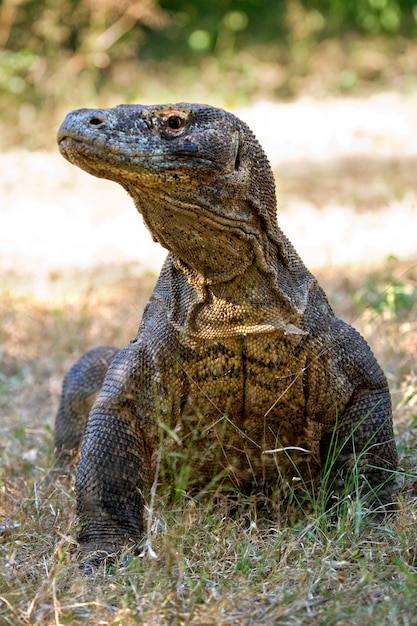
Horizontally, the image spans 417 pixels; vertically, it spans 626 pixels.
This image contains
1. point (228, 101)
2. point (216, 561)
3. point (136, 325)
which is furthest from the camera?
point (228, 101)

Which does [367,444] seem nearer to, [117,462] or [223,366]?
[223,366]

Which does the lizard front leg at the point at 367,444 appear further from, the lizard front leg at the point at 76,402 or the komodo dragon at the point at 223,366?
the lizard front leg at the point at 76,402

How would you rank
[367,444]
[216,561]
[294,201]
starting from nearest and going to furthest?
1. [216,561]
2. [367,444]
3. [294,201]

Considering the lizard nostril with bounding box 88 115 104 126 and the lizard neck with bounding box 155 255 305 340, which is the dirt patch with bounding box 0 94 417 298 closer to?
the lizard neck with bounding box 155 255 305 340

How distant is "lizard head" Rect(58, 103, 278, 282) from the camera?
2961mm

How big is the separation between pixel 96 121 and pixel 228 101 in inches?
390

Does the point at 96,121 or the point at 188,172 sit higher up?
the point at 96,121

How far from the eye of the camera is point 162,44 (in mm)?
15117

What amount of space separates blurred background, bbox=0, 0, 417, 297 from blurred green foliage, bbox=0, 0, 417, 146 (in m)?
0.02

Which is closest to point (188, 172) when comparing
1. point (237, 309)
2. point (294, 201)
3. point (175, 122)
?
point (175, 122)

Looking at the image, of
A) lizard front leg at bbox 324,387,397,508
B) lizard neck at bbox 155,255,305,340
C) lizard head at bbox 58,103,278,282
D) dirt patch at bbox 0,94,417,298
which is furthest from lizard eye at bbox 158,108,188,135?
dirt patch at bbox 0,94,417,298

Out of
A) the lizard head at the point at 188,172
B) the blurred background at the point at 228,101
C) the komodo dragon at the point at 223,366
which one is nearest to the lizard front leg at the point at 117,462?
the komodo dragon at the point at 223,366

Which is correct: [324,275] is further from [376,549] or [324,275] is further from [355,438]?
[376,549]

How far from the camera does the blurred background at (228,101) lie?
802cm
